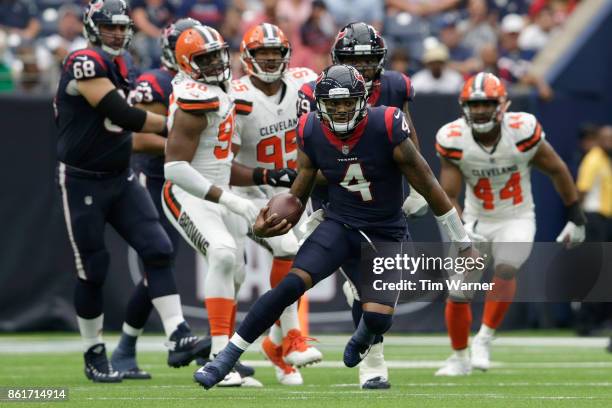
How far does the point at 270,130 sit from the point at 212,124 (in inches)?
18.8

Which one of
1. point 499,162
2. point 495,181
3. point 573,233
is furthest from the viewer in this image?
point 495,181

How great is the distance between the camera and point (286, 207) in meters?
6.30

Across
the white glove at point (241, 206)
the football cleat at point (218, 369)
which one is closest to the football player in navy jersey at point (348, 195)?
the football cleat at point (218, 369)

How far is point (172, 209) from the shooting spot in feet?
23.8

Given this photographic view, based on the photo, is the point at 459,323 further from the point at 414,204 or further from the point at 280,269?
the point at 280,269

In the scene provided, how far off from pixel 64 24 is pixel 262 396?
24.6ft

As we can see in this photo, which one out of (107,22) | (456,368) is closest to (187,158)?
(107,22)

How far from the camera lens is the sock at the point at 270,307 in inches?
240

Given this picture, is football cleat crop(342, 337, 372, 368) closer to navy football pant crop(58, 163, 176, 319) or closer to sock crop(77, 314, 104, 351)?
navy football pant crop(58, 163, 176, 319)

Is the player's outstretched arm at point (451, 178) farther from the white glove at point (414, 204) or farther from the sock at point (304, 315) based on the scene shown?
the sock at point (304, 315)

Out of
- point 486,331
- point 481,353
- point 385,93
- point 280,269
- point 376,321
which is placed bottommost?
point 481,353

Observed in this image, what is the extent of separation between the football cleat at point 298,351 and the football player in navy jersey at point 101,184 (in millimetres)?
580

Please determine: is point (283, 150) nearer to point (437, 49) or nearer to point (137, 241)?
point (137, 241)

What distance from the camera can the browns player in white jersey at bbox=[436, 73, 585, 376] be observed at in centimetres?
807
